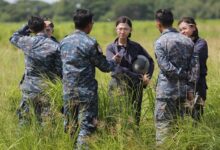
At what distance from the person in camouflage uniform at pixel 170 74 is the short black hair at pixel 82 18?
805mm

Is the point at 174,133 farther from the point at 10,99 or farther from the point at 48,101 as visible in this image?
the point at 10,99

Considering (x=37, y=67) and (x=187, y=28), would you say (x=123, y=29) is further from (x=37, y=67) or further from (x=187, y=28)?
(x=37, y=67)

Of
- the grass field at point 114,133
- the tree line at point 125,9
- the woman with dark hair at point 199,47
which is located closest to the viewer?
the grass field at point 114,133

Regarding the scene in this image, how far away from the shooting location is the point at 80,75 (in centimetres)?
582

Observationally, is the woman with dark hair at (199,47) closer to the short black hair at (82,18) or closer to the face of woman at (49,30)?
the short black hair at (82,18)

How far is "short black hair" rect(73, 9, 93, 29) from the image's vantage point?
5812 mm

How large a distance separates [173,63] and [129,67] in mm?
1134

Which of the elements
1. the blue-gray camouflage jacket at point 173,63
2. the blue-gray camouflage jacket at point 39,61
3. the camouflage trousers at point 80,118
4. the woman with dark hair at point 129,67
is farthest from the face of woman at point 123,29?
the camouflage trousers at point 80,118

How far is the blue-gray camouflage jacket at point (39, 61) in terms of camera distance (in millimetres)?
6398

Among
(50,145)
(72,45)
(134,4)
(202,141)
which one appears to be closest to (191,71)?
(202,141)

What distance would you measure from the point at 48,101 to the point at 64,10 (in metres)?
94.9

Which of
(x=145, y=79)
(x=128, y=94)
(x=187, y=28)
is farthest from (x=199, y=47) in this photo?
(x=128, y=94)

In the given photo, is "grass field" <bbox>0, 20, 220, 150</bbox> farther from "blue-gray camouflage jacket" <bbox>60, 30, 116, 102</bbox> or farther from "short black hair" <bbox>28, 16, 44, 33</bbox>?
"short black hair" <bbox>28, 16, 44, 33</bbox>

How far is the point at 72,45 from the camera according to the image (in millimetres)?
5832
